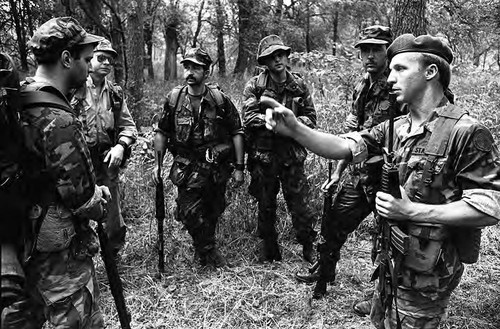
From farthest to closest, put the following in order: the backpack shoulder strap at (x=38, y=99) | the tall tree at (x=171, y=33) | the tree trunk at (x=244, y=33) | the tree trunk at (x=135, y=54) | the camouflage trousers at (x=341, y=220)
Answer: the tall tree at (x=171, y=33), the tree trunk at (x=244, y=33), the tree trunk at (x=135, y=54), the camouflage trousers at (x=341, y=220), the backpack shoulder strap at (x=38, y=99)

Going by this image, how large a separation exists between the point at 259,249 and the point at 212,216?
2.53 feet

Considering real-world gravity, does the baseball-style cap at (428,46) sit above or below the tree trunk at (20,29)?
below

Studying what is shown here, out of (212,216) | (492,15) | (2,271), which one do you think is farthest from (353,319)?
(492,15)

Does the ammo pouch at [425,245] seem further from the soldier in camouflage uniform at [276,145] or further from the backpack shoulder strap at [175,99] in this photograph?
the backpack shoulder strap at [175,99]

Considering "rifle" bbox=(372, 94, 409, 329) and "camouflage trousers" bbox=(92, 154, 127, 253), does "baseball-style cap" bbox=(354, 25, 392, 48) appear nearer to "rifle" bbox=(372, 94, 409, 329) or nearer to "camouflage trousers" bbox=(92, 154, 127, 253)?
"rifle" bbox=(372, 94, 409, 329)

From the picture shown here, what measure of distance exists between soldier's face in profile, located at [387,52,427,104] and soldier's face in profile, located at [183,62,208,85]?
2302 mm

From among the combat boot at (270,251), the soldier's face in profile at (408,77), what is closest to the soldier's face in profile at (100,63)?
the combat boot at (270,251)

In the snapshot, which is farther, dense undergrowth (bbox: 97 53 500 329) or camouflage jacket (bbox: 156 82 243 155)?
camouflage jacket (bbox: 156 82 243 155)

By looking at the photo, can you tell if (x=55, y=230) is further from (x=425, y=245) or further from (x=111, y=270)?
(x=425, y=245)

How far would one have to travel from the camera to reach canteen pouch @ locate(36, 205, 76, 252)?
2156 millimetres

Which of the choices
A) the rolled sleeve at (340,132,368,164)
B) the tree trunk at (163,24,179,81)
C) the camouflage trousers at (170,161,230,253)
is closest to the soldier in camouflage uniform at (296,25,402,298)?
the rolled sleeve at (340,132,368,164)

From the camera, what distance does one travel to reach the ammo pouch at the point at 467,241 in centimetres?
213

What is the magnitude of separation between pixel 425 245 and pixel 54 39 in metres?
2.28

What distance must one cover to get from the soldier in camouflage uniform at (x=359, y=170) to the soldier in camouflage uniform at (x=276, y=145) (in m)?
0.57
